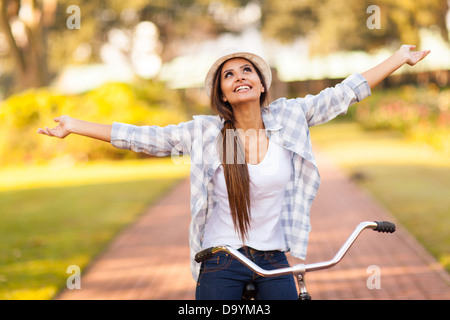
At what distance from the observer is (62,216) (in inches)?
415

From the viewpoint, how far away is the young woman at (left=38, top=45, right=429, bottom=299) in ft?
9.66

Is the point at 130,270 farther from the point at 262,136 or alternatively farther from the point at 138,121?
the point at 138,121

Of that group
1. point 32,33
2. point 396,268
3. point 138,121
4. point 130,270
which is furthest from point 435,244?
point 32,33

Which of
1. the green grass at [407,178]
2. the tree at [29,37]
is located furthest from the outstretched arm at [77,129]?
the tree at [29,37]

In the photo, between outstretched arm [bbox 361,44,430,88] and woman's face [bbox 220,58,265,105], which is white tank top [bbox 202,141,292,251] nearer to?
woman's face [bbox 220,58,265,105]

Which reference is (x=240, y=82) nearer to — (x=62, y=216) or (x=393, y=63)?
(x=393, y=63)

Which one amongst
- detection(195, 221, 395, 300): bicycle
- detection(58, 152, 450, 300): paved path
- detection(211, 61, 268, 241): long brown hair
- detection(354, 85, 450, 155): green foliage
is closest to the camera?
detection(195, 221, 395, 300): bicycle

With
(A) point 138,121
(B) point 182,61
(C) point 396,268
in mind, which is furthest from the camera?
(B) point 182,61

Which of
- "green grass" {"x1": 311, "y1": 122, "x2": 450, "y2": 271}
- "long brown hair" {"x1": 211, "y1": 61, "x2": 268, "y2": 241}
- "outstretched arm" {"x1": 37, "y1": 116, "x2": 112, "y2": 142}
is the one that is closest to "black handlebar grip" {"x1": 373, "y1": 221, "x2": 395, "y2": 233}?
"long brown hair" {"x1": 211, "y1": 61, "x2": 268, "y2": 241}

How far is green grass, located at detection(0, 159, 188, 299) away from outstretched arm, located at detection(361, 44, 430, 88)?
4.09 m

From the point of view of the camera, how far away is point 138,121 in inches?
737
